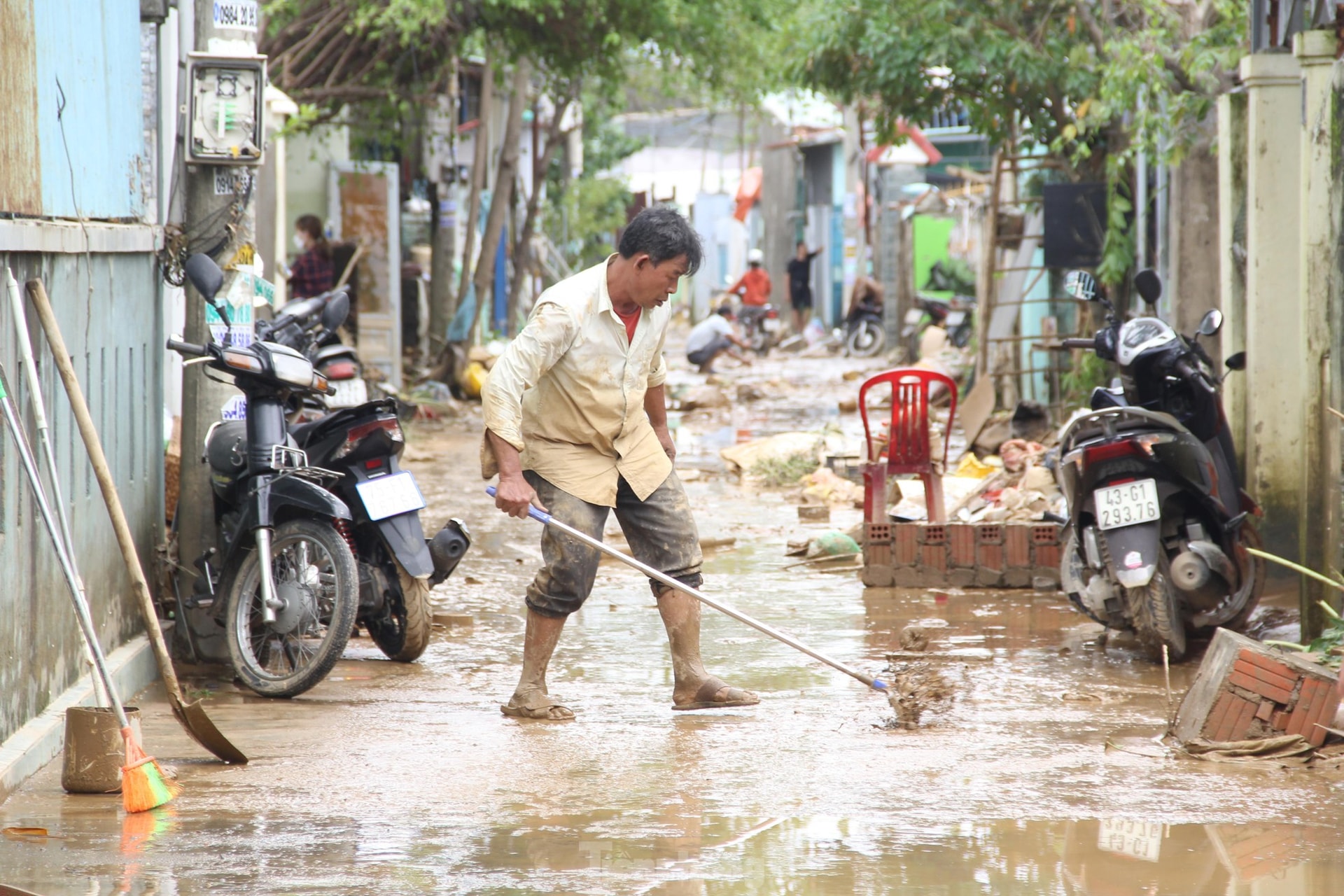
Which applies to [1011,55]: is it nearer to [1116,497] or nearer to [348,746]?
[1116,497]

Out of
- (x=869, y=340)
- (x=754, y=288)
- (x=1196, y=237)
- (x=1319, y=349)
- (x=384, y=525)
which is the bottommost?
(x=384, y=525)

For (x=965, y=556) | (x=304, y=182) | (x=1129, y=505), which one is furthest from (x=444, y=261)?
(x=1129, y=505)

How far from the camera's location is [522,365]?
5.08 m

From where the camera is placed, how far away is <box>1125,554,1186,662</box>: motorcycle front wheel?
596cm

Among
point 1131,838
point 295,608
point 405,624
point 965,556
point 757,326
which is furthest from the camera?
point 757,326

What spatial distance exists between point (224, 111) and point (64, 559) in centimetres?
260

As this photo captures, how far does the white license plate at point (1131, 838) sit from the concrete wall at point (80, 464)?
116 inches

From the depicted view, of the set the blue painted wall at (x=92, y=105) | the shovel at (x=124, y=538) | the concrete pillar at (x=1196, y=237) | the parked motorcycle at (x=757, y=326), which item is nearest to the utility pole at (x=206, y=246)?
the blue painted wall at (x=92, y=105)

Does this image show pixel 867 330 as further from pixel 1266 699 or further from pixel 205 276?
pixel 1266 699

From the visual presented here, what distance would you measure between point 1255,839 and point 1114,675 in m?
2.10

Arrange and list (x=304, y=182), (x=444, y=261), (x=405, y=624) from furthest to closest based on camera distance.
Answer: (x=444, y=261) < (x=304, y=182) < (x=405, y=624)

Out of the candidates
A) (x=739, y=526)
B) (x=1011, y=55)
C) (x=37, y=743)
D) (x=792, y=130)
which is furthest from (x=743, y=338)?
(x=37, y=743)

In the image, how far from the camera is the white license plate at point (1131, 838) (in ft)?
12.3

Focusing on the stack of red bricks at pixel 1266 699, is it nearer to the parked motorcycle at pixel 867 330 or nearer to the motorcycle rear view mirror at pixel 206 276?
the motorcycle rear view mirror at pixel 206 276
